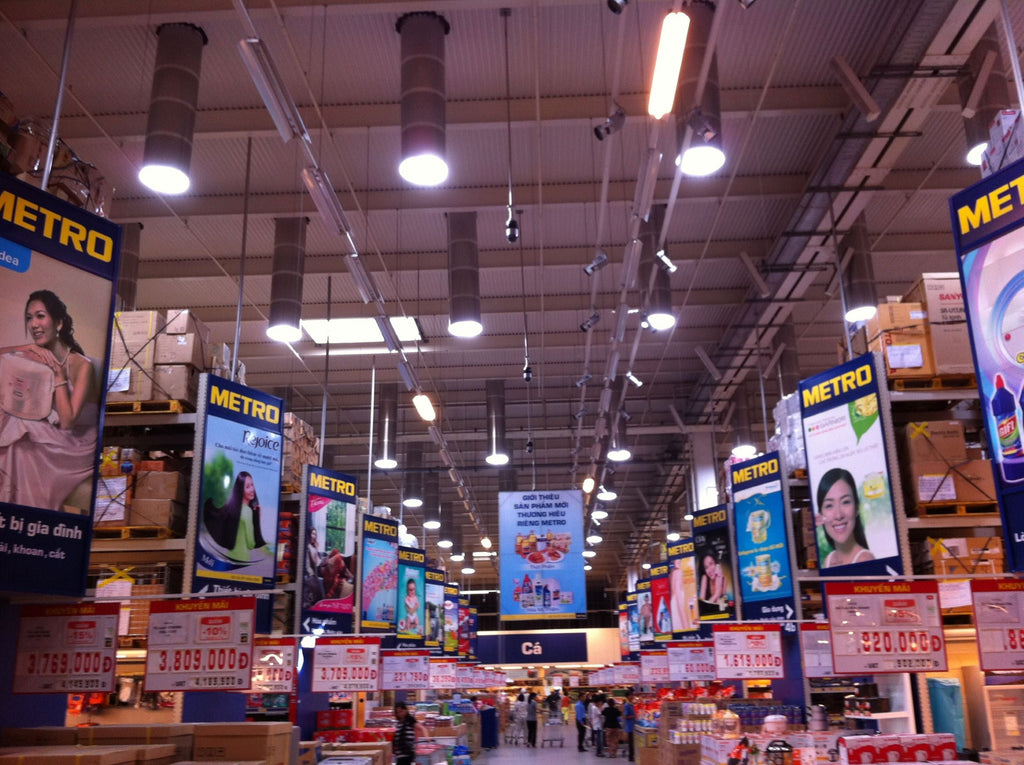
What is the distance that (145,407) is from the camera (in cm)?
791

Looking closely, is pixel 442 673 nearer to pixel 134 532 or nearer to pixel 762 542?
pixel 762 542

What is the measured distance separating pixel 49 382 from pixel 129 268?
29.5 ft

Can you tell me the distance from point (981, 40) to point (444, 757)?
1107 centimetres

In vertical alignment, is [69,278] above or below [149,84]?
below

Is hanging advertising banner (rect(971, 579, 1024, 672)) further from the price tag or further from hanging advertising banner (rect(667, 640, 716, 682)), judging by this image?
the price tag

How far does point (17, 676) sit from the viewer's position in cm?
491

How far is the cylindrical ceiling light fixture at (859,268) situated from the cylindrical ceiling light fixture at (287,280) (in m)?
7.72

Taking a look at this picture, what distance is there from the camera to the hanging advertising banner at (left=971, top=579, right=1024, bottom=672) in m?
5.53

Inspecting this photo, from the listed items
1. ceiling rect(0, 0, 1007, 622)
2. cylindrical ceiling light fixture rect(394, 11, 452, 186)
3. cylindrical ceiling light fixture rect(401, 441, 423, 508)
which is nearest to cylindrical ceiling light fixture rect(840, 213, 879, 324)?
ceiling rect(0, 0, 1007, 622)

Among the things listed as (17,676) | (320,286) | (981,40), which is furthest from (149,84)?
(981,40)

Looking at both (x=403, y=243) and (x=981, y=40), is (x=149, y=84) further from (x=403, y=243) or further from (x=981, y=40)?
(x=981, y=40)

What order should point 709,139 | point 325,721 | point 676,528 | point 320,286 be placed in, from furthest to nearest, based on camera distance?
point 676,528
point 320,286
point 325,721
point 709,139

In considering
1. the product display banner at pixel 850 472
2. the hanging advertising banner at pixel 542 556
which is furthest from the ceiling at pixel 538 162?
the product display banner at pixel 850 472

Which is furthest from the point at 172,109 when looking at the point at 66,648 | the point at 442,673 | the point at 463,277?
the point at 442,673
